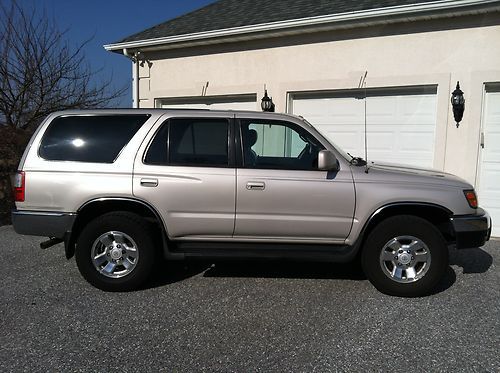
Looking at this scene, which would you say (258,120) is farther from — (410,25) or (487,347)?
(410,25)

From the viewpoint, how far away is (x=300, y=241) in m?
4.31

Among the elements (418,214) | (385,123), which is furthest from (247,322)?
(385,123)

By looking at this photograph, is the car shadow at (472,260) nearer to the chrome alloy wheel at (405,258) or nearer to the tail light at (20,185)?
the chrome alloy wheel at (405,258)

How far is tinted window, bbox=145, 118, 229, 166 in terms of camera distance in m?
4.28

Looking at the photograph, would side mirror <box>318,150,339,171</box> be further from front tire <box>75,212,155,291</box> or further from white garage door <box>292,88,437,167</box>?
white garage door <box>292,88,437,167</box>

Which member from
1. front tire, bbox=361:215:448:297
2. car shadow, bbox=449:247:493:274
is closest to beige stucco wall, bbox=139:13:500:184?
car shadow, bbox=449:247:493:274

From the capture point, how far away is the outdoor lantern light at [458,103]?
671 centimetres

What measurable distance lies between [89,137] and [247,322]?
243 centimetres

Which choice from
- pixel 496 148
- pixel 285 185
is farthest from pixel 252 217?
pixel 496 148

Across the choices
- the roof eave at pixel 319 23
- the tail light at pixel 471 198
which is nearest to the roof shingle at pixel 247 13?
the roof eave at pixel 319 23

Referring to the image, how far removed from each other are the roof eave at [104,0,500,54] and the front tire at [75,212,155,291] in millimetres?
5138

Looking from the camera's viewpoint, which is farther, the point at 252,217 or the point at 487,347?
the point at 252,217

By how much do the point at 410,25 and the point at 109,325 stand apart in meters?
6.51

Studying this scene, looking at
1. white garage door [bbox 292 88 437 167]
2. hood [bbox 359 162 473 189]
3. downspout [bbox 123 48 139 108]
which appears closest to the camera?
hood [bbox 359 162 473 189]
